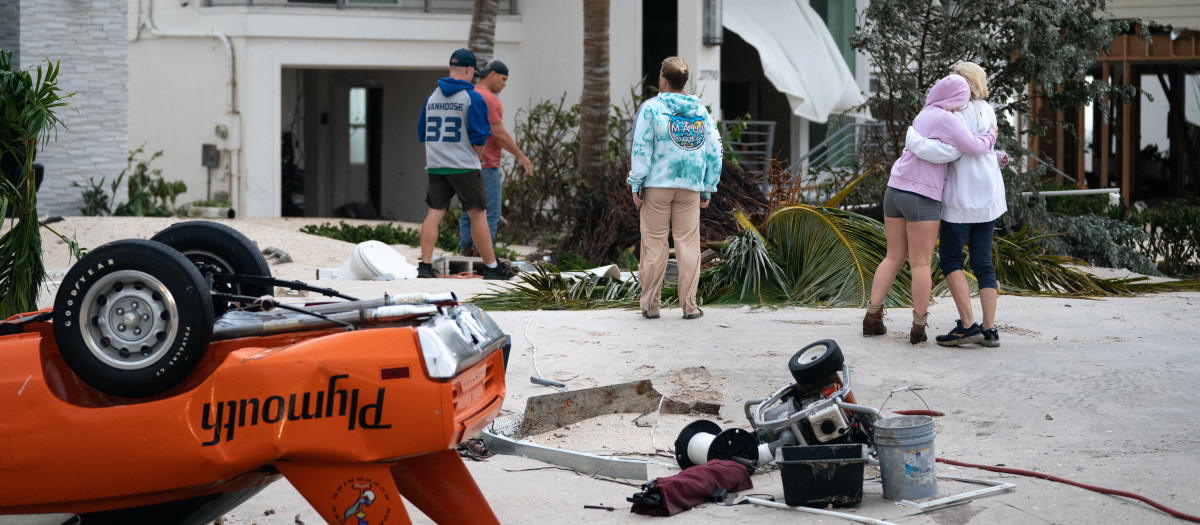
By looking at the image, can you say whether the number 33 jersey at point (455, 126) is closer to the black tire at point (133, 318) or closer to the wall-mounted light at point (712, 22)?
the black tire at point (133, 318)

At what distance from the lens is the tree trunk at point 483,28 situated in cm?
1602

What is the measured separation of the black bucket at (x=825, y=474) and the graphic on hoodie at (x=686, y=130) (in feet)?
11.5

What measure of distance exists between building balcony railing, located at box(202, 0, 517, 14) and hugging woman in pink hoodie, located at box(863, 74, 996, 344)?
12535 millimetres

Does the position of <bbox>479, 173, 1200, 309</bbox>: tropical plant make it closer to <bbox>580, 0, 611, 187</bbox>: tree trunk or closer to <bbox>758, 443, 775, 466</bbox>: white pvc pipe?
<bbox>758, 443, 775, 466</bbox>: white pvc pipe

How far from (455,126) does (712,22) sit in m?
7.27

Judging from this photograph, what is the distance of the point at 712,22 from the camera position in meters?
15.8

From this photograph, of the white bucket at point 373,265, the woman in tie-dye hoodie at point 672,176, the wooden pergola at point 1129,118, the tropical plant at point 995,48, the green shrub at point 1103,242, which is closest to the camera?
the woman in tie-dye hoodie at point 672,176

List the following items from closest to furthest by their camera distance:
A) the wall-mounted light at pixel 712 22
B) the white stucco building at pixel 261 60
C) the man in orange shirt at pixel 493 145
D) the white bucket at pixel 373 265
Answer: the white bucket at pixel 373 265 < the man in orange shirt at pixel 493 145 < the white stucco building at pixel 261 60 < the wall-mounted light at pixel 712 22

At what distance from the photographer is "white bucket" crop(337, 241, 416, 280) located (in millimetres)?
9359

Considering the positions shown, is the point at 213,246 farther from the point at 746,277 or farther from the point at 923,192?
the point at 746,277

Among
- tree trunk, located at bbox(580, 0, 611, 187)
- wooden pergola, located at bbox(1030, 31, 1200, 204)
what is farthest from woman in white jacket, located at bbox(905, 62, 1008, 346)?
wooden pergola, located at bbox(1030, 31, 1200, 204)

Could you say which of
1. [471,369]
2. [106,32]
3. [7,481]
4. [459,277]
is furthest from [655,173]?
[106,32]

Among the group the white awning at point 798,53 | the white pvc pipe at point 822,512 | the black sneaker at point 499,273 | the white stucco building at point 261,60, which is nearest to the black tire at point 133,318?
the white pvc pipe at point 822,512

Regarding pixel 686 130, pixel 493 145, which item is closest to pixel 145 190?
pixel 493 145
